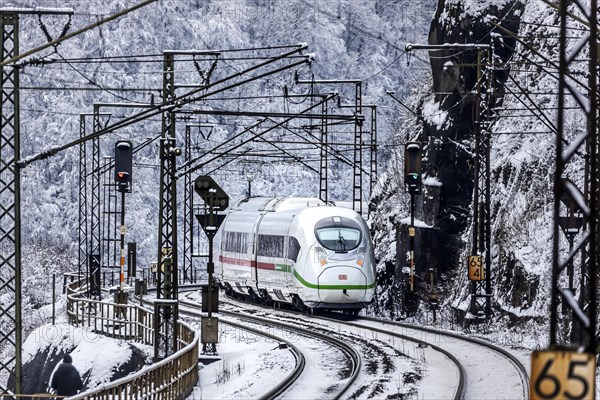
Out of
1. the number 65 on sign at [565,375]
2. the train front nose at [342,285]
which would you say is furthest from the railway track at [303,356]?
the number 65 on sign at [565,375]

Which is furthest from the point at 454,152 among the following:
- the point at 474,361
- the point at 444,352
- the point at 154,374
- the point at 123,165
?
the point at 154,374

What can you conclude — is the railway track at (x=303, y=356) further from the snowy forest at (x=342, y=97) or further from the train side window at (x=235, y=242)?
the snowy forest at (x=342, y=97)

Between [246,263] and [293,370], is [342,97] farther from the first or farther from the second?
[293,370]

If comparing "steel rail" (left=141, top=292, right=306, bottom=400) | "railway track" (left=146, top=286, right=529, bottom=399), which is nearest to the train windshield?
"railway track" (left=146, top=286, right=529, bottom=399)

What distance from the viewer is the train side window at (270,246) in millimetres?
37125

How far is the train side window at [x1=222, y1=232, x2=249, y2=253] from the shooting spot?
136 ft

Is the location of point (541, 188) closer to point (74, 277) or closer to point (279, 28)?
point (74, 277)

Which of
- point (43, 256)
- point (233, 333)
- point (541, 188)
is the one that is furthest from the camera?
point (43, 256)

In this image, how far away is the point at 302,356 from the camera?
78.8 feet

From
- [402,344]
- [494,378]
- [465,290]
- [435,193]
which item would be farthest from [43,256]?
[494,378]

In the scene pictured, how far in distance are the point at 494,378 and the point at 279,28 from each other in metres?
69.9

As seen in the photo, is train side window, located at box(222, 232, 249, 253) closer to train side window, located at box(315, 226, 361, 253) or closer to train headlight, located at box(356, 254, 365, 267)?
train side window, located at box(315, 226, 361, 253)

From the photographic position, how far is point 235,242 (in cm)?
4291

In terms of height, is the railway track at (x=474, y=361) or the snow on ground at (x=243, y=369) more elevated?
the railway track at (x=474, y=361)
